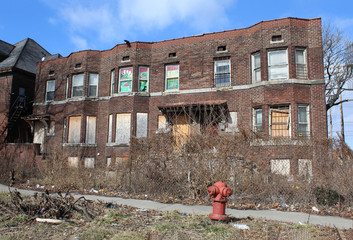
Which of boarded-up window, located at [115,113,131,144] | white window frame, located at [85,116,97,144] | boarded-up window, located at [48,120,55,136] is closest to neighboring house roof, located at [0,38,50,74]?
boarded-up window, located at [48,120,55,136]

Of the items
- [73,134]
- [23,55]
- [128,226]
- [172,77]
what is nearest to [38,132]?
[73,134]

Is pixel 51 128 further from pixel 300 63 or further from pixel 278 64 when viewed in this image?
pixel 300 63

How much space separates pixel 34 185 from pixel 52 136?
29.3 ft

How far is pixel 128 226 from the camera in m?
5.89

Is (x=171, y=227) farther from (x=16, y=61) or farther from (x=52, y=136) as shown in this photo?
(x=16, y=61)

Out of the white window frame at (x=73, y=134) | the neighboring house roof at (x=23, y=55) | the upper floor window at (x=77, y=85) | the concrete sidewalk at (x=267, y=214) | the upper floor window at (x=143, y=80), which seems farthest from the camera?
the neighboring house roof at (x=23, y=55)

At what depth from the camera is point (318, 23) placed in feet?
50.5

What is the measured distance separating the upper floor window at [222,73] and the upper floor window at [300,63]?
12.2ft

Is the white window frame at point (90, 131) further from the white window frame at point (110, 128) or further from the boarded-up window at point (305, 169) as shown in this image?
the boarded-up window at point (305, 169)

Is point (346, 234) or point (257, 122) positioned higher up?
point (257, 122)

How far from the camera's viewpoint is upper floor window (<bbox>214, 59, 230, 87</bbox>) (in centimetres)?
1714

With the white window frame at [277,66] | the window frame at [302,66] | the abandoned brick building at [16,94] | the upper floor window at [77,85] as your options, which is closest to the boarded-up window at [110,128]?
the upper floor window at [77,85]

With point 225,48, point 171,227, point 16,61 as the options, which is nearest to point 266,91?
point 225,48

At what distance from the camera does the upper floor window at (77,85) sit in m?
20.9
